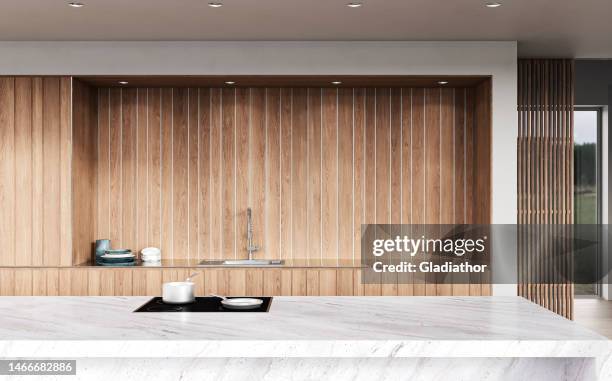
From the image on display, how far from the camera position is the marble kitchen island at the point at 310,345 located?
252cm

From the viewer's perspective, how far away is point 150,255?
17.3 ft

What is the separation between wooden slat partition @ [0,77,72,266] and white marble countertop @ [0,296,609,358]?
6.08 ft

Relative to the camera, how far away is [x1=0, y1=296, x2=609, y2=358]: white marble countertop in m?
2.52

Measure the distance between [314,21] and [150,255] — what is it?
2.38 metres

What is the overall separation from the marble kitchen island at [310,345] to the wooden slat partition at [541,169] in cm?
259

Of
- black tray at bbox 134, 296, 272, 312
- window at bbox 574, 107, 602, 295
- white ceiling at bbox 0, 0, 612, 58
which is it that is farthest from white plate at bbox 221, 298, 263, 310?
window at bbox 574, 107, 602, 295

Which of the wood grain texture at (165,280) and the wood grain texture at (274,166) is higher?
the wood grain texture at (274,166)

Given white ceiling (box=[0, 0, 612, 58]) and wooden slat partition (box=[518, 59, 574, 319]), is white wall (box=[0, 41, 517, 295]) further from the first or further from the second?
wooden slat partition (box=[518, 59, 574, 319])

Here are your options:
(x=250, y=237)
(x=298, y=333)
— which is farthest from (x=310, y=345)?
(x=250, y=237)

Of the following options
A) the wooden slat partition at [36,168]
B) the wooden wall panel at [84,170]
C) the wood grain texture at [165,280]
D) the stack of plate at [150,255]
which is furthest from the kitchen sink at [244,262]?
the wooden slat partition at [36,168]

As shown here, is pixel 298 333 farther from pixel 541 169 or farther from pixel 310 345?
pixel 541 169

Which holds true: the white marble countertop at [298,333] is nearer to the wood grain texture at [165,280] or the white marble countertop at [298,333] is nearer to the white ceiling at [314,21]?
the wood grain texture at [165,280]

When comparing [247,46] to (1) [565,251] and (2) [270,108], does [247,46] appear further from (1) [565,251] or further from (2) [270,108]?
(1) [565,251]

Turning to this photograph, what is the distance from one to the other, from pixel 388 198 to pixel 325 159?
2.12ft
